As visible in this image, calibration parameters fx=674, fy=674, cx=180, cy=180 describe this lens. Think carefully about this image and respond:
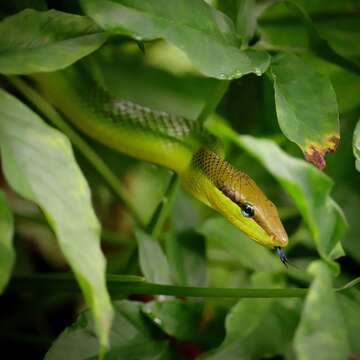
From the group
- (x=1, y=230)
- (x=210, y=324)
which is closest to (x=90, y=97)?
(x=210, y=324)

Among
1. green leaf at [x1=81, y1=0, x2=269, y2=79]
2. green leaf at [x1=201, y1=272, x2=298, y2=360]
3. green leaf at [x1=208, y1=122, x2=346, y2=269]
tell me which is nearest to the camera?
green leaf at [x1=208, y1=122, x2=346, y2=269]

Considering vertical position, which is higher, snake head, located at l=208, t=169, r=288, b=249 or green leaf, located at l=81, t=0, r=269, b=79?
green leaf, located at l=81, t=0, r=269, b=79

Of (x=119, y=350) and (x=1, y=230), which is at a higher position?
(x=1, y=230)

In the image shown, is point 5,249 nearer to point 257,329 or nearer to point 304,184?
point 304,184

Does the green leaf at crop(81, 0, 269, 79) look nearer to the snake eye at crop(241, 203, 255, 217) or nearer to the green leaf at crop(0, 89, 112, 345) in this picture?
the green leaf at crop(0, 89, 112, 345)

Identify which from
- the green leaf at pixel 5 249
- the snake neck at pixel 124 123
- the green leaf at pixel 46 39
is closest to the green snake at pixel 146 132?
the snake neck at pixel 124 123

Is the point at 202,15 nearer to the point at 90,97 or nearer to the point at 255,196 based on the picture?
the point at 255,196

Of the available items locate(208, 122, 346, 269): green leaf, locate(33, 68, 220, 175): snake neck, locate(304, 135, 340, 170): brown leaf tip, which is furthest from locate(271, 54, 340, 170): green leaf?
locate(33, 68, 220, 175): snake neck
